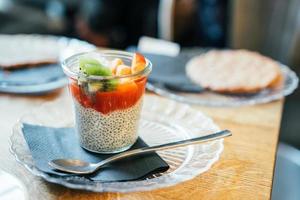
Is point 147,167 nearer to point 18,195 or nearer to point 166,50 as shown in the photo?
point 18,195

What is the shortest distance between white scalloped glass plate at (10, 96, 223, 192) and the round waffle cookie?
15 centimetres

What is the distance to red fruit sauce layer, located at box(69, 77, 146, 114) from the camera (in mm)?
662

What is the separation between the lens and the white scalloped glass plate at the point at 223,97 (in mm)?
916

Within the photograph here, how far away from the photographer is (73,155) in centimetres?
67

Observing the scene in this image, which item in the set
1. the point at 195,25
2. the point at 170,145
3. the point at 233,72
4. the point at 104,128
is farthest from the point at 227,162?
the point at 195,25

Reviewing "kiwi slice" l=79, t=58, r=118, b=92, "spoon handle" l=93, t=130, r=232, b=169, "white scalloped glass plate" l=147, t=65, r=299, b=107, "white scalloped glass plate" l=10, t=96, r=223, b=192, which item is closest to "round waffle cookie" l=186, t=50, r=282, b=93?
"white scalloped glass plate" l=147, t=65, r=299, b=107

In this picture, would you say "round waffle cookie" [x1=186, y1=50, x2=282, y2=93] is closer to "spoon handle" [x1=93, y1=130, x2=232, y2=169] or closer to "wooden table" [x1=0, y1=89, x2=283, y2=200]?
"wooden table" [x1=0, y1=89, x2=283, y2=200]

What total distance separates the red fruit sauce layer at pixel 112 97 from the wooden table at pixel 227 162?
14cm

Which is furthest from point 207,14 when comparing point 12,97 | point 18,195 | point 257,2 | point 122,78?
point 18,195

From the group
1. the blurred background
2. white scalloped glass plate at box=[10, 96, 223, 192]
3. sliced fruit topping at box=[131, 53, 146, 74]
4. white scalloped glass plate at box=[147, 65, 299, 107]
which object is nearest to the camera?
Answer: white scalloped glass plate at box=[10, 96, 223, 192]

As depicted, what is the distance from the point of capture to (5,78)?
3.17 feet

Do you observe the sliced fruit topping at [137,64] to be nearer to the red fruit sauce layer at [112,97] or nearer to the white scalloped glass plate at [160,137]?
the red fruit sauce layer at [112,97]

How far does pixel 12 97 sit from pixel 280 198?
2.27 feet

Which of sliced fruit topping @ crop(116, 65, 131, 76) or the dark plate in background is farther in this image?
the dark plate in background
